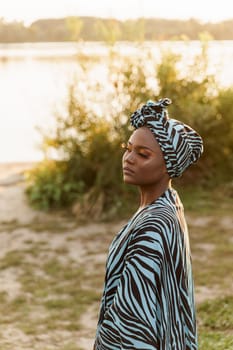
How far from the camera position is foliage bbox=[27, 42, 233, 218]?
8.77 meters

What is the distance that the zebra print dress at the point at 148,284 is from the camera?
1998mm

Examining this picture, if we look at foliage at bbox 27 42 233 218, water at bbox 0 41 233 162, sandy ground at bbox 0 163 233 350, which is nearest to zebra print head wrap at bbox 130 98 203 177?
sandy ground at bbox 0 163 233 350

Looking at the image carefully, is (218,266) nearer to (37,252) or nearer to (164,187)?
(37,252)

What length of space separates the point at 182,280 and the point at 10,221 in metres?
6.64

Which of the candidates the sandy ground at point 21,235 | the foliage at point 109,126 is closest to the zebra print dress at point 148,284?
the sandy ground at point 21,235

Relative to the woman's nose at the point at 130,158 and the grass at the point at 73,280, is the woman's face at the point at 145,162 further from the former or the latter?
the grass at the point at 73,280

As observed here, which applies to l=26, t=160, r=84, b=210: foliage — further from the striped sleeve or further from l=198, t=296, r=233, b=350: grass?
the striped sleeve

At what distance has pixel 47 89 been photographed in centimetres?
1518

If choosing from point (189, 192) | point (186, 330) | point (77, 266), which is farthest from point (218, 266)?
point (186, 330)

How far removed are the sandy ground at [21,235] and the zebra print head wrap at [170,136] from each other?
9.88 feet

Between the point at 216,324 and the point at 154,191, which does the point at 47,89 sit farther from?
the point at 154,191

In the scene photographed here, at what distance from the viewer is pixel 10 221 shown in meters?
8.55

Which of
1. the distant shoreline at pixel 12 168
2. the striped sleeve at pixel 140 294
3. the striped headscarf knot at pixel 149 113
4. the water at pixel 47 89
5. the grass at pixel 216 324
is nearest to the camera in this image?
the striped sleeve at pixel 140 294

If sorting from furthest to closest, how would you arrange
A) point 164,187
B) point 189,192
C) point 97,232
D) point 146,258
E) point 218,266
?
point 189,192, point 97,232, point 218,266, point 164,187, point 146,258
